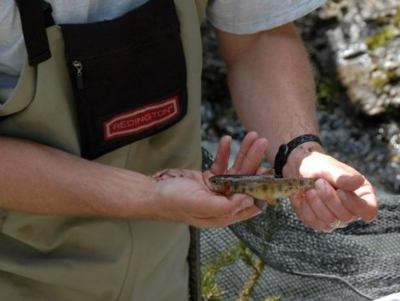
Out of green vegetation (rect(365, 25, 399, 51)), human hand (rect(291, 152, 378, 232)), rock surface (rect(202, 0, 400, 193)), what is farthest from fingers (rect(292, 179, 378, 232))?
green vegetation (rect(365, 25, 399, 51))

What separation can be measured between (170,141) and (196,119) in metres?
0.08

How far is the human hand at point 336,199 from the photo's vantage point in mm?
1679

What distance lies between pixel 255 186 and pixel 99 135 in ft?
1.20

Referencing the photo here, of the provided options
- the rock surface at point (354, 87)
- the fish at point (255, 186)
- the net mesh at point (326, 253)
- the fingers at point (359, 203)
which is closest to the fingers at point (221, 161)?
the fish at point (255, 186)

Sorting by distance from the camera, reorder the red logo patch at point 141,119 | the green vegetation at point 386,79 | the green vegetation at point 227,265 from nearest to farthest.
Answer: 1. the red logo patch at point 141,119
2. the green vegetation at point 227,265
3. the green vegetation at point 386,79

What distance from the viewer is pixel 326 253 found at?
217 centimetres

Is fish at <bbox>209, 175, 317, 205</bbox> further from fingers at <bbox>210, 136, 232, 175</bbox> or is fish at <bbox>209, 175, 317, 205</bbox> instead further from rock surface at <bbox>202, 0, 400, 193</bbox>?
rock surface at <bbox>202, 0, 400, 193</bbox>

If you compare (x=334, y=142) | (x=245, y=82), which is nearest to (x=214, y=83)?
(x=334, y=142)

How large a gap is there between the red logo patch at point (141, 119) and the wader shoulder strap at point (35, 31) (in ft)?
0.64

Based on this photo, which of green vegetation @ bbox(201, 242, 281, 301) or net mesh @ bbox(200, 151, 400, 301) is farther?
green vegetation @ bbox(201, 242, 281, 301)

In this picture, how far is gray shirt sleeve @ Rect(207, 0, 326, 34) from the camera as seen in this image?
6.79ft

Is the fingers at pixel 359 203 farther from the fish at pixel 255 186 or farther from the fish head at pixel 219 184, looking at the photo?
the fish head at pixel 219 184

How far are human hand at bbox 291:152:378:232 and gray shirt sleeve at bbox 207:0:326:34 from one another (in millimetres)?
427

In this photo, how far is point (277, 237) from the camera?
2.15m
